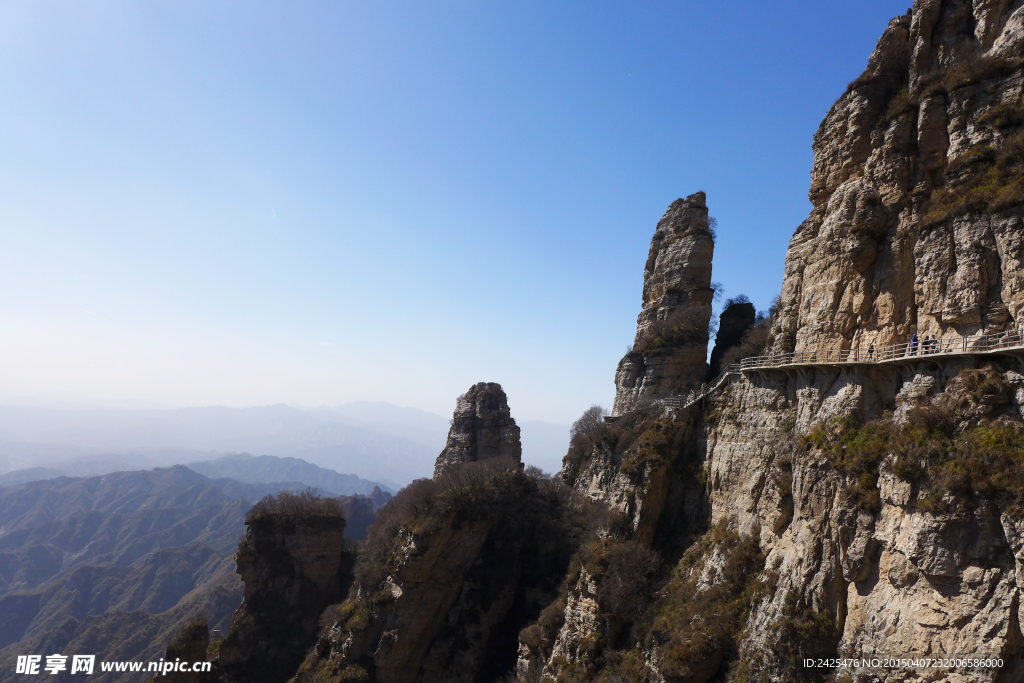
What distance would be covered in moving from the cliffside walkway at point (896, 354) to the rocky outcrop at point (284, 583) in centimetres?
4066

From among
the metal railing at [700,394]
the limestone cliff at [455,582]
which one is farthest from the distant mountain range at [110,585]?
the metal railing at [700,394]

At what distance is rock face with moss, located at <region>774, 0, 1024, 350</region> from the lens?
1886cm

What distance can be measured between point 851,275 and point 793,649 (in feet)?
54.7

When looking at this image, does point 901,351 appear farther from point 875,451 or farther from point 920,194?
point 920,194

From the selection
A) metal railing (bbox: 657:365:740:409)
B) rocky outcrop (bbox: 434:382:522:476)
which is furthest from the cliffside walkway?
rocky outcrop (bbox: 434:382:522:476)

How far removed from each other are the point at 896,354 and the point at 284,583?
50409 millimetres

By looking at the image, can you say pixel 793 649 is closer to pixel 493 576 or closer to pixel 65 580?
pixel 493 576

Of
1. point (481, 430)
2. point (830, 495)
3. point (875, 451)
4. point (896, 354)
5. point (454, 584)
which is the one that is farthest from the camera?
point (481, 430)

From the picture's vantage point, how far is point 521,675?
102ft

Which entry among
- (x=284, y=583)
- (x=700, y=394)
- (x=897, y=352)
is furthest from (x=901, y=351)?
(x=284, y=583)

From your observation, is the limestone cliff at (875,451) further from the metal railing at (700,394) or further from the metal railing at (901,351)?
the metal railing at (700,394)

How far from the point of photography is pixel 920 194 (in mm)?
22578

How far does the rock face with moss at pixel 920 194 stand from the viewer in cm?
1886

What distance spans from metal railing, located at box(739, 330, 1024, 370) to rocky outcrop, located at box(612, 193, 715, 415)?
1235 cm
